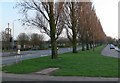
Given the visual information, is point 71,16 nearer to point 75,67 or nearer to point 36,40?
point 75,67

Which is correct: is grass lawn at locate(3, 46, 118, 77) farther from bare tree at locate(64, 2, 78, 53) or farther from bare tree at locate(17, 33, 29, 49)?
bare tree at locate(17, 33, 29, 49)

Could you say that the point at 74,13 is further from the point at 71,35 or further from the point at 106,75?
the point at 106,75

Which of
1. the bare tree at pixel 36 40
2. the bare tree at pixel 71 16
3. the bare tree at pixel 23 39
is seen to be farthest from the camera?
the bare tree at pixel 36 40

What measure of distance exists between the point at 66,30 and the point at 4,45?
45658 millimetres

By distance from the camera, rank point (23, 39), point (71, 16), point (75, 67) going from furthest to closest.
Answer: point (23, 39) → point (71, 16) → point (75, 67)

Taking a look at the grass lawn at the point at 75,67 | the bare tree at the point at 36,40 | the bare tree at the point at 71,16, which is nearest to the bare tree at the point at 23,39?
the bare tree at the point at 36,40

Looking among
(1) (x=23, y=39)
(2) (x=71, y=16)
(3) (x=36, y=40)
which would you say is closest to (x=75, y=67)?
(2) (x=71, y=16)

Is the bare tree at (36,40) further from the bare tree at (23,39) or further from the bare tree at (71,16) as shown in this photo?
the bare tree at (71,16)

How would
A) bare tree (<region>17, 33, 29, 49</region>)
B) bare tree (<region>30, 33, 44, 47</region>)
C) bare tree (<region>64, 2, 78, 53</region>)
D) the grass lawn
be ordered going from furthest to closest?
bare tree (<region>30, 33, 44, 47</region>) < bare tree (<region>17, 33, 29, 49</region>) < bare tree (<region>64, 2, 78, 53</region>) < the grass lawn

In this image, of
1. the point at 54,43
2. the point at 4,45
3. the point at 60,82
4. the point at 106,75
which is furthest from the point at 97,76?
the point at 4,45

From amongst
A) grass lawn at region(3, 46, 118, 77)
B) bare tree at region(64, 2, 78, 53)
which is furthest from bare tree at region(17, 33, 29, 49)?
grass lawn at region(3, 46, 118, 77)

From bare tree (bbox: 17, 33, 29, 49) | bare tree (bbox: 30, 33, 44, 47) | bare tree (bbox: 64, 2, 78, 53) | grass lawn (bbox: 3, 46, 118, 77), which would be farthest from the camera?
bare tree (bbox: 30, 33, 44, 47)

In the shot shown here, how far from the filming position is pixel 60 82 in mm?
14117

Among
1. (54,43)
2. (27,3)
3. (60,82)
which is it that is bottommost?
(60,82)
